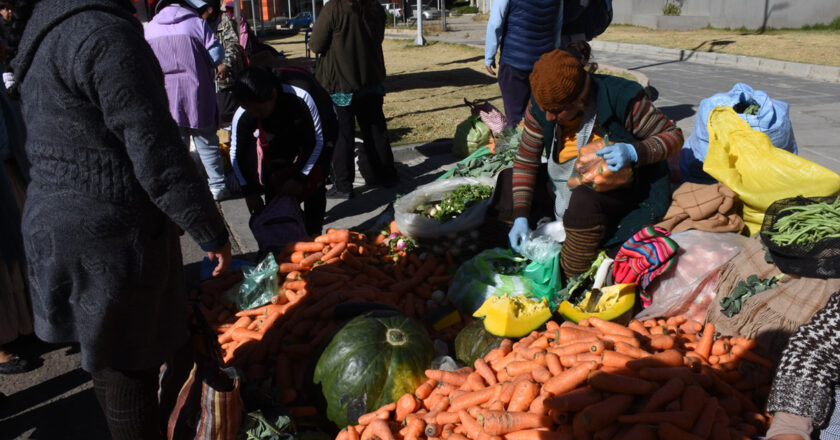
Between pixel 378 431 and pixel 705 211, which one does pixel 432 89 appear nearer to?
pixel 705 211

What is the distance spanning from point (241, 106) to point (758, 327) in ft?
9.59

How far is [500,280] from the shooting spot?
126 inches

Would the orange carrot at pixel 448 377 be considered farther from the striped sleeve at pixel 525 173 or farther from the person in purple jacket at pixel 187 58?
the person in purple jacket at pixel 187 58

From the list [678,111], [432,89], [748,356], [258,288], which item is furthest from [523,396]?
[432,89]

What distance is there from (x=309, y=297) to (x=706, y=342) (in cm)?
187

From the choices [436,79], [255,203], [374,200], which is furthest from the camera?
[436,79]

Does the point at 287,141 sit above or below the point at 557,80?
below

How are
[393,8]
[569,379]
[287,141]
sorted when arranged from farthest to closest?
[393,8]
[287,141]
[569,379]

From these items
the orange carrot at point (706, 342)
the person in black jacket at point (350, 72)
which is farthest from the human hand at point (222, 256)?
the person in black jacket at point (350, 72)

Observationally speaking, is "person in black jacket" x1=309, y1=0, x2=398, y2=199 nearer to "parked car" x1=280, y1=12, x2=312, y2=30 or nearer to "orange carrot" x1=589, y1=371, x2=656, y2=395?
"orange carrot" x1=589, y1=371, x2=656, y2=395

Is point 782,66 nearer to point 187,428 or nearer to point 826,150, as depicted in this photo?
point 826,150

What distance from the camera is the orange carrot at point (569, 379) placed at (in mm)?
2096

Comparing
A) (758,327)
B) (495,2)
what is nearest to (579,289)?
(758,327)

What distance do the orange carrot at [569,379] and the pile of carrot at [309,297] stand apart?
98cm
